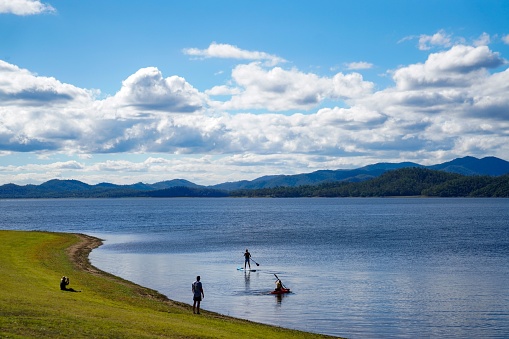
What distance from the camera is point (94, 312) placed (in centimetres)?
3180

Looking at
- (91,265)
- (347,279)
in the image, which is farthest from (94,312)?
(91,265)

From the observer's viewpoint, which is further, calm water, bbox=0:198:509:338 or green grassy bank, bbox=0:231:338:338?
calm water, bbox=0:198:509:338

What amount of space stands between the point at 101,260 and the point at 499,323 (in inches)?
2037

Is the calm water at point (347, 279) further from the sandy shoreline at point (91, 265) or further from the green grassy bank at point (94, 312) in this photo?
the green grassy bank at point (94, 312)

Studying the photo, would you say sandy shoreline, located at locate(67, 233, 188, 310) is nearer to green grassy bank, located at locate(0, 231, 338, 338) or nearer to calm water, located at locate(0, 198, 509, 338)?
green grassy bank, located at locate(0, 231, 338, 338)

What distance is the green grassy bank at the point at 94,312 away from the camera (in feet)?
85.1

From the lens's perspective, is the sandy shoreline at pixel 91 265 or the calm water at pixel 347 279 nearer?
the calm water at pixel 347 279

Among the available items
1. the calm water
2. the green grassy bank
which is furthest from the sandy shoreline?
the calm water

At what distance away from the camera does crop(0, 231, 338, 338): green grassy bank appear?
25.9m

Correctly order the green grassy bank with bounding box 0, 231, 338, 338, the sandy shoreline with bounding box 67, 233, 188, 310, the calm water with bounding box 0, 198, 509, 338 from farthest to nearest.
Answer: the sandy shoreline with bounding box 67, 233, 188, 310
the calm water with bounding box 0, 198, 509, 338
the green grassy bank with bounding box 0, 231, 338, 338

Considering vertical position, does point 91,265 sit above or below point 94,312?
below

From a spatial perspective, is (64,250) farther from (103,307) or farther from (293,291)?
(103,307)

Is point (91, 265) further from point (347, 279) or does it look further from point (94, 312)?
point (94, 312)

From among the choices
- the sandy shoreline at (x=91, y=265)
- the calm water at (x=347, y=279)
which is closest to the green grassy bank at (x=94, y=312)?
the sandy shoreline at (x=91, y=265)
